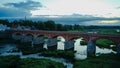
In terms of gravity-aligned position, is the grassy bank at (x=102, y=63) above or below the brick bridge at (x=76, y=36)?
below

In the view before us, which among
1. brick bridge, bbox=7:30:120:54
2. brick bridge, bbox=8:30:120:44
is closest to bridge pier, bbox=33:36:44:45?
brick bridge, bbox=7:30:120:54

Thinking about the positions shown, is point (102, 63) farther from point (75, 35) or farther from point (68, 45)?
point (68, 45)

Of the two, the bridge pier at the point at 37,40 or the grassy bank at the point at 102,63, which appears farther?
the bridge pier at the point at 37,40

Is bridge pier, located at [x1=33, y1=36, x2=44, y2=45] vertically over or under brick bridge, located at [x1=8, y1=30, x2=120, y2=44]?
under

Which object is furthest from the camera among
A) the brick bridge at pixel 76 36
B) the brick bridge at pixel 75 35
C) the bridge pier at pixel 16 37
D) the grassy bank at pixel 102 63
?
the bridge pier at pixel 16 37

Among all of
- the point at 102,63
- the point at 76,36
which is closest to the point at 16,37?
the point at 76,36

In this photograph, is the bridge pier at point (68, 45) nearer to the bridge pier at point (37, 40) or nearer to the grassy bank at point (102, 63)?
the bridge pier at point (37, 40)

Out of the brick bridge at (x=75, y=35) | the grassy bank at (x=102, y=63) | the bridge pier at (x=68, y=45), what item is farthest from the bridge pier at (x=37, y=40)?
the grassy bank at (x=102, y=63)

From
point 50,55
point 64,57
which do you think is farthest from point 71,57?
point 50,55

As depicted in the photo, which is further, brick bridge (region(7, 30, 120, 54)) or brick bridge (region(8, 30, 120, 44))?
brick bridge (region(7, 30, 120, 54))

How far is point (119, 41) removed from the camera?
5644 centimetres

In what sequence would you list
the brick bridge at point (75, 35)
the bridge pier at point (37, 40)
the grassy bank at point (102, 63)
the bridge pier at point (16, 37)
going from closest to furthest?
1. the grassy bank at point (102, 63)
2. the brick bridge at point (75, 35)
3. the bridge pier at point (37, 40)
4. the bridge pier at point (16, 37)

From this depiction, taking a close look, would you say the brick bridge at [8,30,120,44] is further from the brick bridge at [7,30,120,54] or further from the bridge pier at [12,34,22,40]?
the bridge pier at [12,34,22,40]

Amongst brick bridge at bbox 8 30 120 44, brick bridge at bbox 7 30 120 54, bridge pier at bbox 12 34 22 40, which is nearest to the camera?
brick bridge at bbox 8 30 120 44
